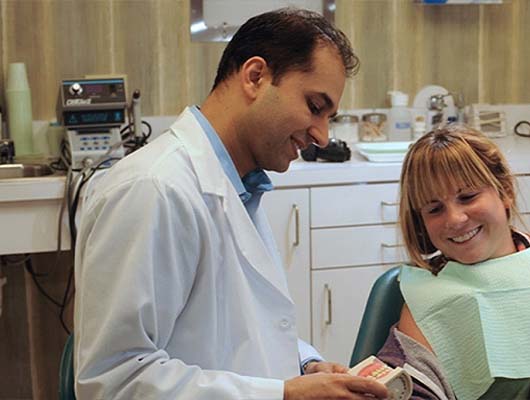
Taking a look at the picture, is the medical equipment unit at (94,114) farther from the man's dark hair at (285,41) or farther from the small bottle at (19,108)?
the man's dark hair at (285,41)

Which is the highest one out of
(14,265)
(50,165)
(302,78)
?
(302,78)

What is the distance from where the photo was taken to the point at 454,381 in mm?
1479

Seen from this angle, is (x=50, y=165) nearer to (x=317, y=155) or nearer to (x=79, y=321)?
(x=317, y=155)

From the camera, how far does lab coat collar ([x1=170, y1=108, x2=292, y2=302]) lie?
1.17m

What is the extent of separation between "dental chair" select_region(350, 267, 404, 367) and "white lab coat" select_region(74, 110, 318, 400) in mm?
422

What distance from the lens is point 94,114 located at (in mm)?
2533

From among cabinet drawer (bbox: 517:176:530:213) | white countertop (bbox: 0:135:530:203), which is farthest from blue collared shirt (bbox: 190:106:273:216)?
cabinet drawer (bbox: 517:176:530:213)

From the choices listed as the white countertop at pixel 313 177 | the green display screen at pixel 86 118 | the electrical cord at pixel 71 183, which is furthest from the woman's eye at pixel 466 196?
the green display screen at pixel 86 118

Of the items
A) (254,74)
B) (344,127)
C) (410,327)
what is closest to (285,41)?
(254,74)

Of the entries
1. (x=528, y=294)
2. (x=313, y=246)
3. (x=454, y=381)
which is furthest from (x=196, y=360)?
(x=313, y=246)

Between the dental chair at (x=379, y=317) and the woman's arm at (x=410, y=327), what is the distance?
0.04m

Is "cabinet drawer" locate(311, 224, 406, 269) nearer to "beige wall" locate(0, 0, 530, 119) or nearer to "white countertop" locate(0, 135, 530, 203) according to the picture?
"white countertop" locate(0, 135, 530, 203)

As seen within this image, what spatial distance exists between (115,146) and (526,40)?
187 cm

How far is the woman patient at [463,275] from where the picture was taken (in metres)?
1.48
